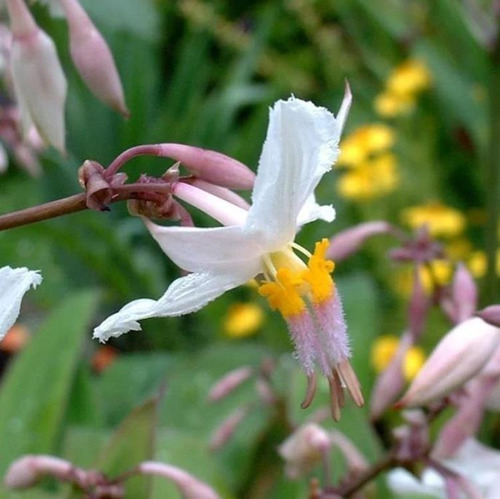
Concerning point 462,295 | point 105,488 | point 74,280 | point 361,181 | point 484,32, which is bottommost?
point 74,280

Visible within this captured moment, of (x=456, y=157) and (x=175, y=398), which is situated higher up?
(x=456, y=157)

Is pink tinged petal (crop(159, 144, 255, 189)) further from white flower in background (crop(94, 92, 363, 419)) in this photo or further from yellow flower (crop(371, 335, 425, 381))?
yellow flower (crop(371, 335, 425, 381))

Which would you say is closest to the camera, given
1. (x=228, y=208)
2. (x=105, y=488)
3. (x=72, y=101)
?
(x=228, y=208)

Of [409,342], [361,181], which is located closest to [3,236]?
[361,181]

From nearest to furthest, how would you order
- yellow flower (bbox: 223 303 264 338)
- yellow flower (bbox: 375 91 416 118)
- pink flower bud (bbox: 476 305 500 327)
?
pink flower bud (bbox: 476 305 500 327) < yellow flower (bbox: 223 303 264 338) < yellow flower (bbox: 375 91 416 118)

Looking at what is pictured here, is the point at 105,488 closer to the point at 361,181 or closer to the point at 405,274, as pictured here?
the point at 405,274

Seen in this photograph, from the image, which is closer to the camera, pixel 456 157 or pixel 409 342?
pixel 409 342

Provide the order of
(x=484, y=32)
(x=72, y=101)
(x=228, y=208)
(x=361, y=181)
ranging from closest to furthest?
(x=228, y=208) < (x=484, y=32) < (x=361, y=181) < (x=72, y=101)

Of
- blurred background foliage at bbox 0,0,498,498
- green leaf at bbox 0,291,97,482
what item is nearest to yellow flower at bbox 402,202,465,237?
blurred background foliage at bbox 0,0,498,498
